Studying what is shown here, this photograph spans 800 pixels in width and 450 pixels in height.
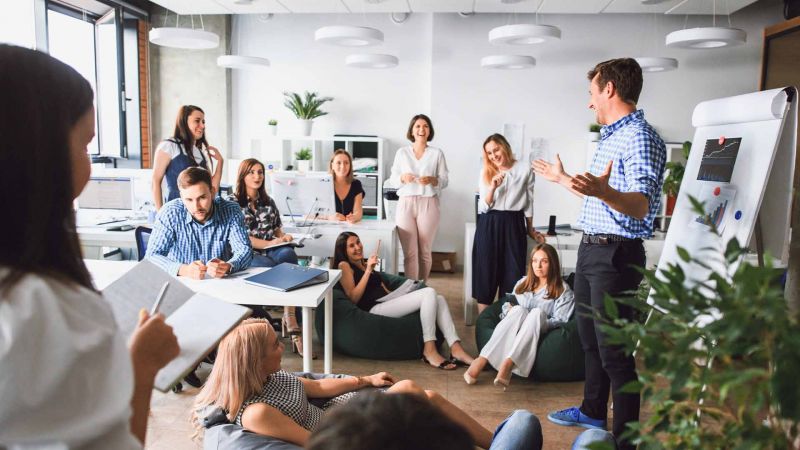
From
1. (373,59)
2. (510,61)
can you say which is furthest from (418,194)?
(510,61)

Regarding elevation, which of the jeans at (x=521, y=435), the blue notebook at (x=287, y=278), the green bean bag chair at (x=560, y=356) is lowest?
the green bean bag chair at (x=560, y=356)

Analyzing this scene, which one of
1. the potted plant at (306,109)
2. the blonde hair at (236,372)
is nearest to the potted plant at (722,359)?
the blonde hair at (236,372)

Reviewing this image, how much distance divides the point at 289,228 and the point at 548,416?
2540mm

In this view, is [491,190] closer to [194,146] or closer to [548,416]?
[548,416]

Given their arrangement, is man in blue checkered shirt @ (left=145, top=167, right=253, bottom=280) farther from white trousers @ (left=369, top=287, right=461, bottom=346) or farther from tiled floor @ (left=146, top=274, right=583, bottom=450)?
white trousers @ (left=369, top=287, right=461, bottom=346)

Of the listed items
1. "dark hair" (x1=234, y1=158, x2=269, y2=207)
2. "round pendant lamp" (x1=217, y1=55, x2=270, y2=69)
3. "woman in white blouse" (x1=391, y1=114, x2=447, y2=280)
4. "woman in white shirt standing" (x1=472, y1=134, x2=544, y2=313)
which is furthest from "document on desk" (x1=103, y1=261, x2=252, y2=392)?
"round pendant lamp" (x1=217, y1=55, x2=270, y2=69)

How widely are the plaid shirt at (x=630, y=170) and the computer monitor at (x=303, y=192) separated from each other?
2451 millimetres

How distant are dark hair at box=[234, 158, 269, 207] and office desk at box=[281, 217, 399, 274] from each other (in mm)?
407

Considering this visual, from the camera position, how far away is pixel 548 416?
3.04 m

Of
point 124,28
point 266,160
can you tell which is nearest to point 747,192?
point 266,160

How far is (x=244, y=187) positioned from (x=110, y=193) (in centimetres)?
115

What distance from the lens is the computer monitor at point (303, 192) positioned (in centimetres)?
454

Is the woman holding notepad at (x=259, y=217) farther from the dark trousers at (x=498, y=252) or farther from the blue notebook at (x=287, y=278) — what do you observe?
the dark trousers at (x=498, y=252)

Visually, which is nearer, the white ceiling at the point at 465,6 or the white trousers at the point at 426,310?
the white trousers at the point at 426,310
